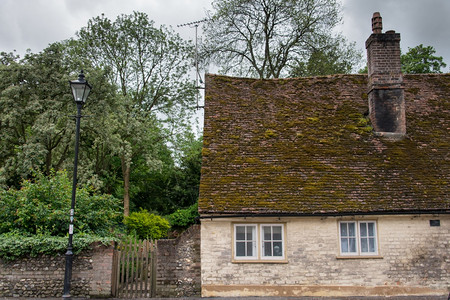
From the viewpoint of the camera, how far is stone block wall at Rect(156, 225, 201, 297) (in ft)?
40.1

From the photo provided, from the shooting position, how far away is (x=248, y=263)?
12.4m

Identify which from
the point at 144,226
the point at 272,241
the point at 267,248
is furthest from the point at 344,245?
the point at 144,226

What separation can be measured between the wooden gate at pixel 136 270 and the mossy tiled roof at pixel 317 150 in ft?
7.35

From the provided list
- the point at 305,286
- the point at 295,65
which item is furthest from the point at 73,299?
the point at 295,65

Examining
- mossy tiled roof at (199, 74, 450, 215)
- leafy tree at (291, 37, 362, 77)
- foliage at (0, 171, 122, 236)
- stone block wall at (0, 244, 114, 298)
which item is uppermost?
leafy tree at (291, 37, 362, 77)

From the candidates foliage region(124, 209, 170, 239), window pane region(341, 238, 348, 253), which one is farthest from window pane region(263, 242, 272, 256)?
foliage region(124, 209, 170, 239)

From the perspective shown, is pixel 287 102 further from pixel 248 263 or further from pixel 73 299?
pixel 73 299

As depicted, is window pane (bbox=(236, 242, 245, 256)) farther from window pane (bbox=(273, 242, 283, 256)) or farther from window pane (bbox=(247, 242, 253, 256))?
window pane (bbox=(273, 242, 283, 256))

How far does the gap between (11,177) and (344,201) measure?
1717cm

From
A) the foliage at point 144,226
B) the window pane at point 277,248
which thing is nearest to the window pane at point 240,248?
the window pane at point 277,248

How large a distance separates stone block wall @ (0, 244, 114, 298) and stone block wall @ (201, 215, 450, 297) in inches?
118

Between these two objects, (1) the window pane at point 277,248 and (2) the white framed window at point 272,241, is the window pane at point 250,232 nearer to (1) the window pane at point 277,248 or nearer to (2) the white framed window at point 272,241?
(2) the white framed window at point 272,241

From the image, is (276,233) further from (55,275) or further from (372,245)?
(55,275)

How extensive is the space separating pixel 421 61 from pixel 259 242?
955 inches
